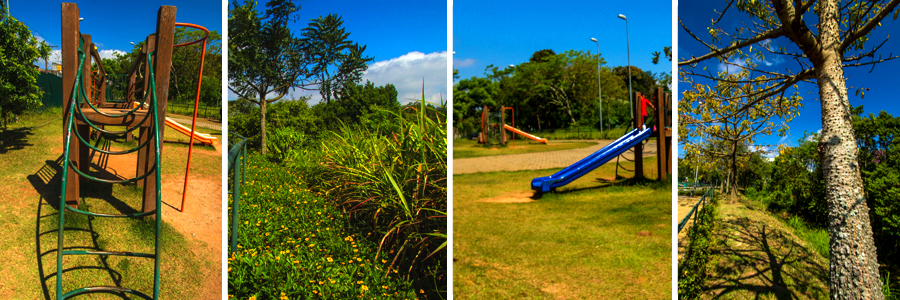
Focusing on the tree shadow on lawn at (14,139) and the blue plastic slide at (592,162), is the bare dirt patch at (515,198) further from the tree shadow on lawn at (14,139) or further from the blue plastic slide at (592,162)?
the tree shadow on lawn at (14,139)

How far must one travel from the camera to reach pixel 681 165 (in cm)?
290

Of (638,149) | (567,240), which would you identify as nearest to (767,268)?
(567,240)

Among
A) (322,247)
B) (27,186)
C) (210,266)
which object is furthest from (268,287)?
(27,186)

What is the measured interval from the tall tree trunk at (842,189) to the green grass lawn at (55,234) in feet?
12.7

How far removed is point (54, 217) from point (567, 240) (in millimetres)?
3989

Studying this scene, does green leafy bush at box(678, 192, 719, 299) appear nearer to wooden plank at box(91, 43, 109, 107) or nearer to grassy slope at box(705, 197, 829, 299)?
grassy slope at box(705, 197, 829, 299)

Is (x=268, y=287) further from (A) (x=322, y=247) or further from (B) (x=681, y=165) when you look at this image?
(B) (x=681, y=165)

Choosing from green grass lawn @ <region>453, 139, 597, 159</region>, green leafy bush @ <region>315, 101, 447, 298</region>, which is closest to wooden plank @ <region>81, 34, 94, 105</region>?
green leafy bush @ <region>315, 101, 447, 298</region>

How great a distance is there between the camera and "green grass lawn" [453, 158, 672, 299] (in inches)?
109

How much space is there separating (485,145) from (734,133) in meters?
2.69

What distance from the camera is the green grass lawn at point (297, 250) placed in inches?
75.0

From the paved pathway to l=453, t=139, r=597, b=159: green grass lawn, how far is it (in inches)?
2.5

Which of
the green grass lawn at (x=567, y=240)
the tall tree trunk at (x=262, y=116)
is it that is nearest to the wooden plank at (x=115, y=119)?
the tall tree trunk at (x=262, y=116)

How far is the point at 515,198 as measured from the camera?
458 cm
